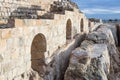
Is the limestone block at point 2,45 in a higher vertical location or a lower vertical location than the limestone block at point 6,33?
lower

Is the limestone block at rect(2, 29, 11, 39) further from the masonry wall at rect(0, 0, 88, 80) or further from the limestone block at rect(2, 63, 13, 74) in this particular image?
the limestone block at rect(2, 63, 13, 74)

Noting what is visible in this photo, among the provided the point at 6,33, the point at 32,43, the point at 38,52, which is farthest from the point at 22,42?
the point at 38,52

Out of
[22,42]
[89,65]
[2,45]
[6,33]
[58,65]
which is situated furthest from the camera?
[58,65]

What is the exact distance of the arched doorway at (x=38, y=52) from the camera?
35.8ft

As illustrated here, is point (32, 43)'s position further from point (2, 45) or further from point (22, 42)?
point (2, 45)

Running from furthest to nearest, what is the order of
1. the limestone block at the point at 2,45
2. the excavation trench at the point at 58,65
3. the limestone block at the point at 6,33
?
the excavation trench at the point at 58,65, the limestone block at the point at 6,33, the limestone block at the point at 2,45

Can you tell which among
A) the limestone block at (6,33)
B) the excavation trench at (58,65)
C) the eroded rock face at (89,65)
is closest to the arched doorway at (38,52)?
the excavation trench at (58,65)

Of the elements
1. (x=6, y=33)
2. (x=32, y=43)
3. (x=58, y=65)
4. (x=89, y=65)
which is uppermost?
(x=6, y=33)

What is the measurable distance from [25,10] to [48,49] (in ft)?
11.9

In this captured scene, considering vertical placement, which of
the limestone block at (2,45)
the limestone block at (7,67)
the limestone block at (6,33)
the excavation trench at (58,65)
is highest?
the limestone block at (6,33)

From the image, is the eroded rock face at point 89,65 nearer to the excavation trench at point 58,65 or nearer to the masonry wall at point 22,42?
the excavation trench at point 58,65

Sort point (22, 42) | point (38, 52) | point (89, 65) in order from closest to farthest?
point (22, 42) < point (89, 65) < point (38, 52)

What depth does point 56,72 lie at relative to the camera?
450 inches

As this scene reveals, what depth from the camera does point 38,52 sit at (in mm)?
11211
